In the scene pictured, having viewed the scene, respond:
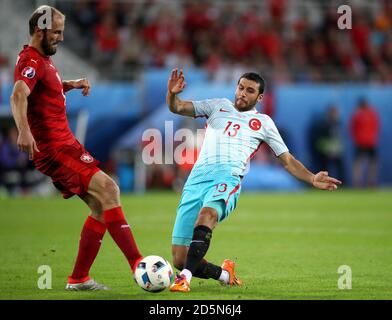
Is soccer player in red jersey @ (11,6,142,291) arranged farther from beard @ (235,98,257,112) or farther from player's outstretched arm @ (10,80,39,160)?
beard @ (235,98,257,112)

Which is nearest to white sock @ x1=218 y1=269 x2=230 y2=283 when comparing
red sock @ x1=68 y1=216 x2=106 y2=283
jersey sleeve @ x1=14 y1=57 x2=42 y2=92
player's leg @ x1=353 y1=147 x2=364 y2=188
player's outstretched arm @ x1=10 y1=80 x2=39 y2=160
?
red sock @ x1=68 y1=216 x2=106 y2=283

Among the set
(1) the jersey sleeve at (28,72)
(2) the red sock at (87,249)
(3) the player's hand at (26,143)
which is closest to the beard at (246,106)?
(2) the red sock at (87,249)

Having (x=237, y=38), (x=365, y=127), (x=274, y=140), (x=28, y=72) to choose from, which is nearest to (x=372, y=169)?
(x=365, y=127)

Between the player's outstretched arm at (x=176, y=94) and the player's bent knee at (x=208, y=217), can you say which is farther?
the player's outstretched arm at (x=176, y=94)

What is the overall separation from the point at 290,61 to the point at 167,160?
20.9 ft

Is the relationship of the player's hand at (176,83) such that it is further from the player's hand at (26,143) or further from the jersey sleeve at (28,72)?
the player's hand at (26,143)

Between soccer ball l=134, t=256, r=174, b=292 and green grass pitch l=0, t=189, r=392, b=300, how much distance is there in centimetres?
8

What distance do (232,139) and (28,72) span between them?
2.09 m

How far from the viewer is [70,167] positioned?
812 centimetres

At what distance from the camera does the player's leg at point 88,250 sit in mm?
8148

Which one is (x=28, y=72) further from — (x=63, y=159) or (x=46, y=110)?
(x=63, y=159)

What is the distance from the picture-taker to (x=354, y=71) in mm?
26141

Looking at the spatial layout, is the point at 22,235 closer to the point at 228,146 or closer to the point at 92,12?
the point at 228,146
